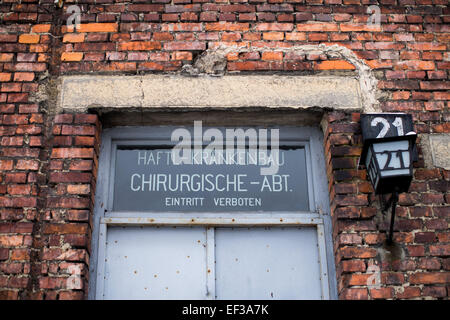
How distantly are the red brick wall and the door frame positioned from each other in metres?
0.12

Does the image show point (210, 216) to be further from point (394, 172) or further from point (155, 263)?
point (394, 172)

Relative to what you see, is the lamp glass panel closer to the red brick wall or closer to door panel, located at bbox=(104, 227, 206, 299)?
the red brick wall

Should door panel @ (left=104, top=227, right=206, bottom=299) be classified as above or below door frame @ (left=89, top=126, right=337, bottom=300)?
below

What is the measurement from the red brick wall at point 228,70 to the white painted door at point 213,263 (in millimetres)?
228

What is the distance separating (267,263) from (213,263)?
1.20 feet

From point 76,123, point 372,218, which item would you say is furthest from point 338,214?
point 76,123

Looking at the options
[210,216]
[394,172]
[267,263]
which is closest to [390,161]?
[394,172]

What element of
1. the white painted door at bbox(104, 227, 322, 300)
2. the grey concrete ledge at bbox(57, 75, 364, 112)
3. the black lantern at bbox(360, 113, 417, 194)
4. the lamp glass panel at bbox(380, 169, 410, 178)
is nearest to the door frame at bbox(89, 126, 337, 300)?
the white painted door at bbox(104, 227, 322, 300)

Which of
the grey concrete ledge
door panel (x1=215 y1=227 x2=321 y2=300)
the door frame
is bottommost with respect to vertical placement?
door panel (x1=215 y1=227 x2=321 y2=300)

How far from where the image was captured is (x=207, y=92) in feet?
13.6

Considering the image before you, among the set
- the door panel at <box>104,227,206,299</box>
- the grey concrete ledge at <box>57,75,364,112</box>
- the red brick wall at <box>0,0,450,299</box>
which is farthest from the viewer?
the grey concrete ledge at <box>57,75,364,112</box>

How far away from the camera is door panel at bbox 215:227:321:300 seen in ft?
12.6

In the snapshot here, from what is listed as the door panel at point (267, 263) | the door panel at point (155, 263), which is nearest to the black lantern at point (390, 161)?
the door panel at point (267, 263)

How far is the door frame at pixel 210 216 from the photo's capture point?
386cm
